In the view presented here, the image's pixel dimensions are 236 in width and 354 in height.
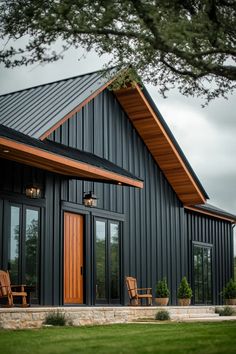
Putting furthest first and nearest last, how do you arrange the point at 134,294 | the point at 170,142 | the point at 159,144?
the point at 159,144, the point at 170,142, the point at 134,294

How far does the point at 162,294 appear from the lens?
17922 millimetres

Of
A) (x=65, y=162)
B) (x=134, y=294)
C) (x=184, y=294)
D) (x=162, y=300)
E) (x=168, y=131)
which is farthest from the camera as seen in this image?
(x=168, y=131)

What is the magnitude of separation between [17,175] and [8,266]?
74.8 inches

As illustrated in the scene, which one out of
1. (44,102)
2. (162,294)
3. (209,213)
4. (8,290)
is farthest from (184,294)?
(8,290)

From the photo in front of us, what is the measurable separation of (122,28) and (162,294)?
394 inches

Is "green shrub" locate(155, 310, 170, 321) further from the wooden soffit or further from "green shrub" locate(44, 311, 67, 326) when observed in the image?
the wooden soffit

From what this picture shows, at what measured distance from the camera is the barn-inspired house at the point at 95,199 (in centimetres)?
1395

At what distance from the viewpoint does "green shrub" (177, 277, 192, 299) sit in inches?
739

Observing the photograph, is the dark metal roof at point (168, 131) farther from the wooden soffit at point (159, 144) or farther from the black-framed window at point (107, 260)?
the black-framed window at point (107, 260)

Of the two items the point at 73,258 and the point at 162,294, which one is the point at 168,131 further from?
the point at 73,258

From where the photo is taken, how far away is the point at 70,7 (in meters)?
8.78

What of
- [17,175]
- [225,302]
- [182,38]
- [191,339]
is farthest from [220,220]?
[182,38]

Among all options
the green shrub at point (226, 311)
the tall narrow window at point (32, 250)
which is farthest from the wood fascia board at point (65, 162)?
the green shrub at point (226, 311)

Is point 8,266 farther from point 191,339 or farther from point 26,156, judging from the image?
point 191,339
